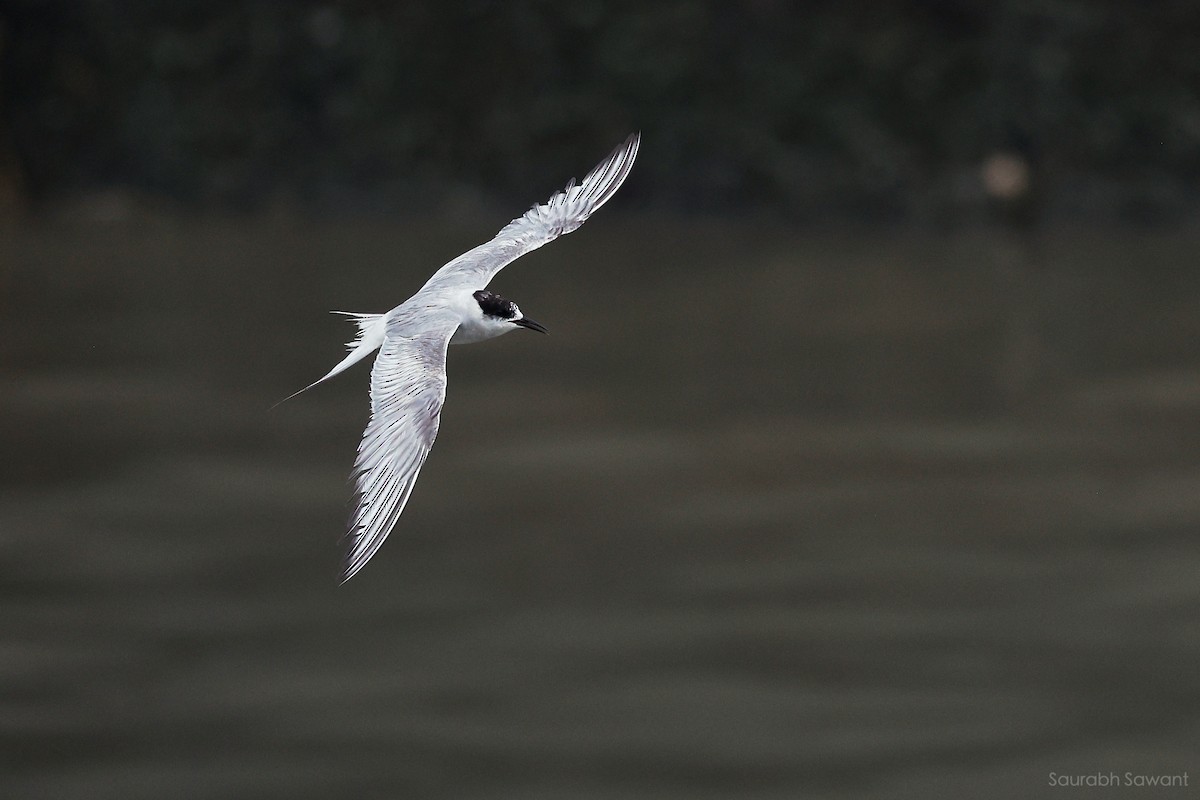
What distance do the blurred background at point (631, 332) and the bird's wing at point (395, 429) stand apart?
14090 millimetres

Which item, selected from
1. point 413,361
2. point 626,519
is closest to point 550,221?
point 413,361

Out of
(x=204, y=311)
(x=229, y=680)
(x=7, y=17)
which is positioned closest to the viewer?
(x=229, y=680)

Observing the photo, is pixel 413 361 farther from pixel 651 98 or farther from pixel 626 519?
pixel 651 98

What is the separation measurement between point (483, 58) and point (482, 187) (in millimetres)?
2110

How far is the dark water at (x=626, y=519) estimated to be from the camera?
61.3ft

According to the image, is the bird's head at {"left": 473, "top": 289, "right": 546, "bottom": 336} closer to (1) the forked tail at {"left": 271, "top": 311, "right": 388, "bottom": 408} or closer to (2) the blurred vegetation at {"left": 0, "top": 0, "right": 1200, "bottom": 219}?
(1) the forked tail at {"left": 271, "top": 311, "right": 388, "bottom": 408}

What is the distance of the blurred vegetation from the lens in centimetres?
2769

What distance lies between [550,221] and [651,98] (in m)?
20.2

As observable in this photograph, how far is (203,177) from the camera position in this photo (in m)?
28.2

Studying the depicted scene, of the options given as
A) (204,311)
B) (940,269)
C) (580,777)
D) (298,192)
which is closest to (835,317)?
(940,269)

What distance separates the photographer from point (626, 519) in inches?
951

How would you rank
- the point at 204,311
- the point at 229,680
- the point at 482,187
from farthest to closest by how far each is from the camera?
the point at 204,311, the point at 482,187, the point at 229,680

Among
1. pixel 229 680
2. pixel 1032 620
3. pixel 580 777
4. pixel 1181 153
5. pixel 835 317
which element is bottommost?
pixel 580 777

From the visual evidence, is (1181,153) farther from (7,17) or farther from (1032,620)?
(7,17)
